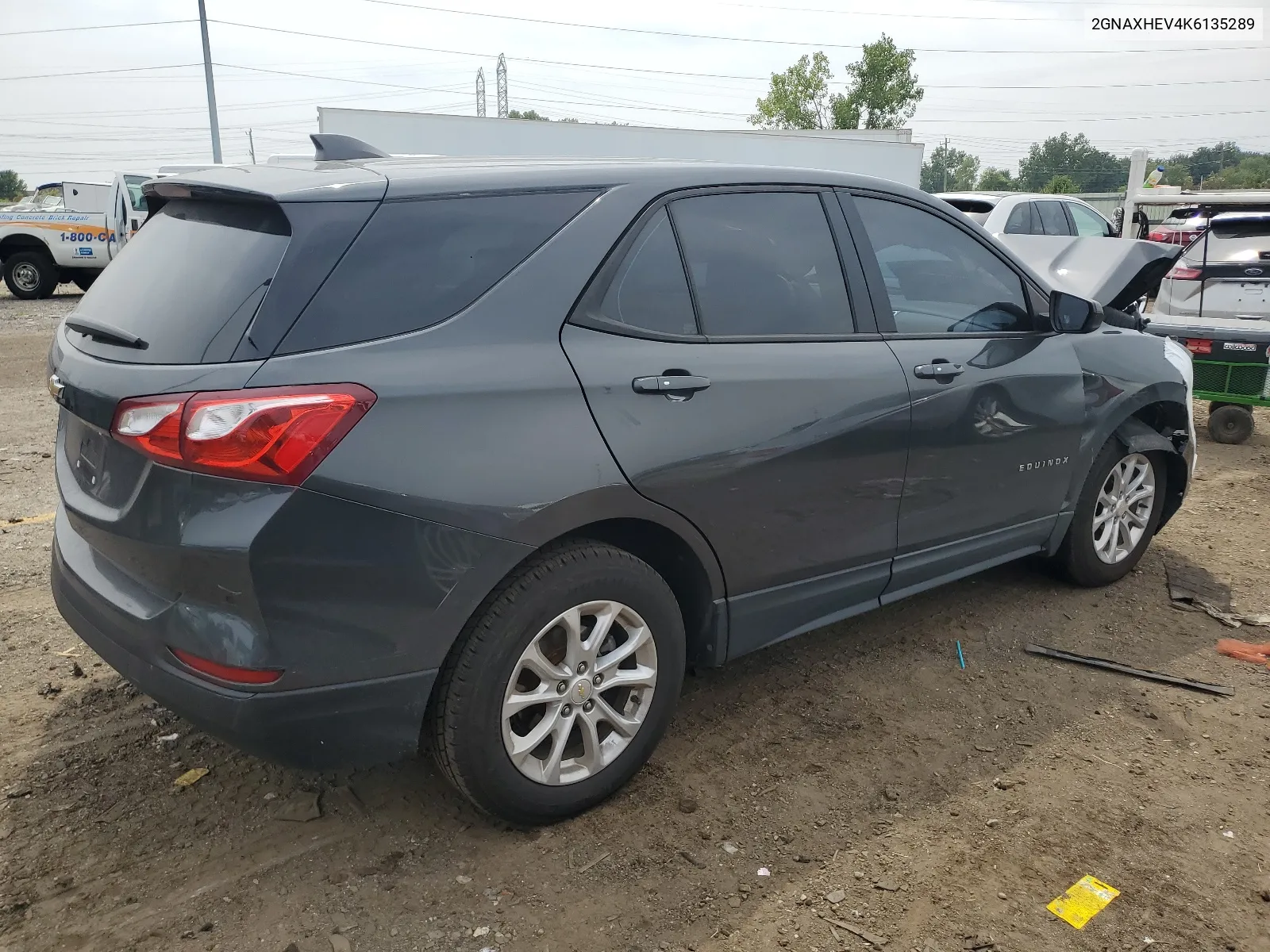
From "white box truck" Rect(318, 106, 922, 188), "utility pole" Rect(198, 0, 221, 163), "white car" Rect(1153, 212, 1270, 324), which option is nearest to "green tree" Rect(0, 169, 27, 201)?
"utility pole" Rect(198, 0, 221, 163)

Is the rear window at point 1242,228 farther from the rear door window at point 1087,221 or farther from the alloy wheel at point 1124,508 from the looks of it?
the alloy wheel at point 1124,508

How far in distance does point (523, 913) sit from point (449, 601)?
31.1 inches

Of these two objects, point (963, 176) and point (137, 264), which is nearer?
point (137, 264)

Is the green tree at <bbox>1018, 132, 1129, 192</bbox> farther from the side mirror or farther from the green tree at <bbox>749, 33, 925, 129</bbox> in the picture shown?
the side mirror

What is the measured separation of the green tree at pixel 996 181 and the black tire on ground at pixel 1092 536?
3853 inches

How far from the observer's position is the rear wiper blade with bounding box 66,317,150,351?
2.42 m

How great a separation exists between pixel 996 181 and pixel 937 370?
112936 millimetres

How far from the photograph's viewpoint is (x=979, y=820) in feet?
9.39

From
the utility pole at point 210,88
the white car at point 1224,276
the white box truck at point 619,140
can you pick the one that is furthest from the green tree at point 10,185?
the white car at point 1224,276

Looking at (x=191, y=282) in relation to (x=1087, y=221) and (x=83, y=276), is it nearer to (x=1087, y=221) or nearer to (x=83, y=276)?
(x=1087, y=221)

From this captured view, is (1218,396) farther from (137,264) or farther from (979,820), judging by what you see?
(137,264)

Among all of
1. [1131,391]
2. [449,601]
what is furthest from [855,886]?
[1131,391]

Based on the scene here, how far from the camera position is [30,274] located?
59.7 ft

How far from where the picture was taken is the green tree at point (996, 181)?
316ft
